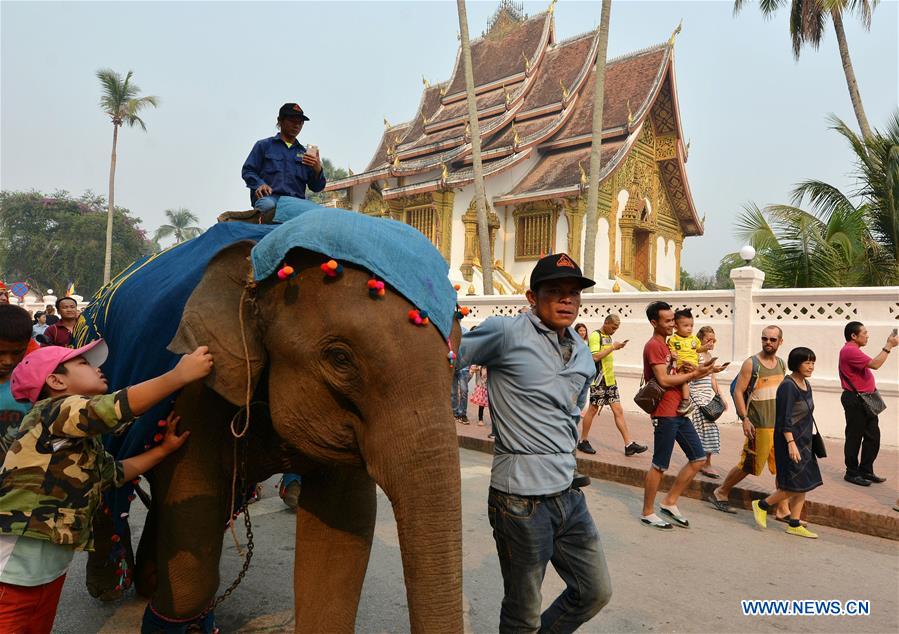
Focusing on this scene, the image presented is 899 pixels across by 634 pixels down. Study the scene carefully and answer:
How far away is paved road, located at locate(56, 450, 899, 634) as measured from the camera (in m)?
3.29

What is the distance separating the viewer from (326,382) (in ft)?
6.35

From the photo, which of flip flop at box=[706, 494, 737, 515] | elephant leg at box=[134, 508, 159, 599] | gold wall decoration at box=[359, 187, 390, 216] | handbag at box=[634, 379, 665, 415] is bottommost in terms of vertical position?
flip flop at box=[706, 494, 737, 515]

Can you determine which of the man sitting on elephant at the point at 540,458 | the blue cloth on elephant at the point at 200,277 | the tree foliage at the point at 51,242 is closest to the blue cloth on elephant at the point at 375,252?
the blue cloth on elephant at the point at 200,277

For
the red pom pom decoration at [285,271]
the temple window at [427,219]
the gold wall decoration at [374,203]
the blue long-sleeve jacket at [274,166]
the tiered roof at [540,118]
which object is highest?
the tiered roof at [540,118]

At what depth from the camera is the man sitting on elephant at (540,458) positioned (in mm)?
2418

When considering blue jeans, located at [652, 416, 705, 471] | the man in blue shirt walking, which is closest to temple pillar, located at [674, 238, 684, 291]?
blue jeans, located at [652, 416, 705, 471]

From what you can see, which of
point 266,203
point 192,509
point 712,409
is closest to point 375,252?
point 192,509

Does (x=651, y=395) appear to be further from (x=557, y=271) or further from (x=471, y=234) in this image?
(x=471, y=234)

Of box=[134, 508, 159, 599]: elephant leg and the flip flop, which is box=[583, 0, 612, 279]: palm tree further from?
box=[134, 508, 159, 599]: elephant leg

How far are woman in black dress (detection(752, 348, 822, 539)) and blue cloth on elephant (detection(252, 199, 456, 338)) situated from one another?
4.09 metres

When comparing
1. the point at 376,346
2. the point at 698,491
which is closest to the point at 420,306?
the point at 376,346

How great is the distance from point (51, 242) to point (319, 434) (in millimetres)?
47621

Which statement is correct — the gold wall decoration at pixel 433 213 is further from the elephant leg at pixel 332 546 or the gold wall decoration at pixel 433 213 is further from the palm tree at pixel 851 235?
the elephant leg at pixel 332 546

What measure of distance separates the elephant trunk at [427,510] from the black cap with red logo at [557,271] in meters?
0.94
